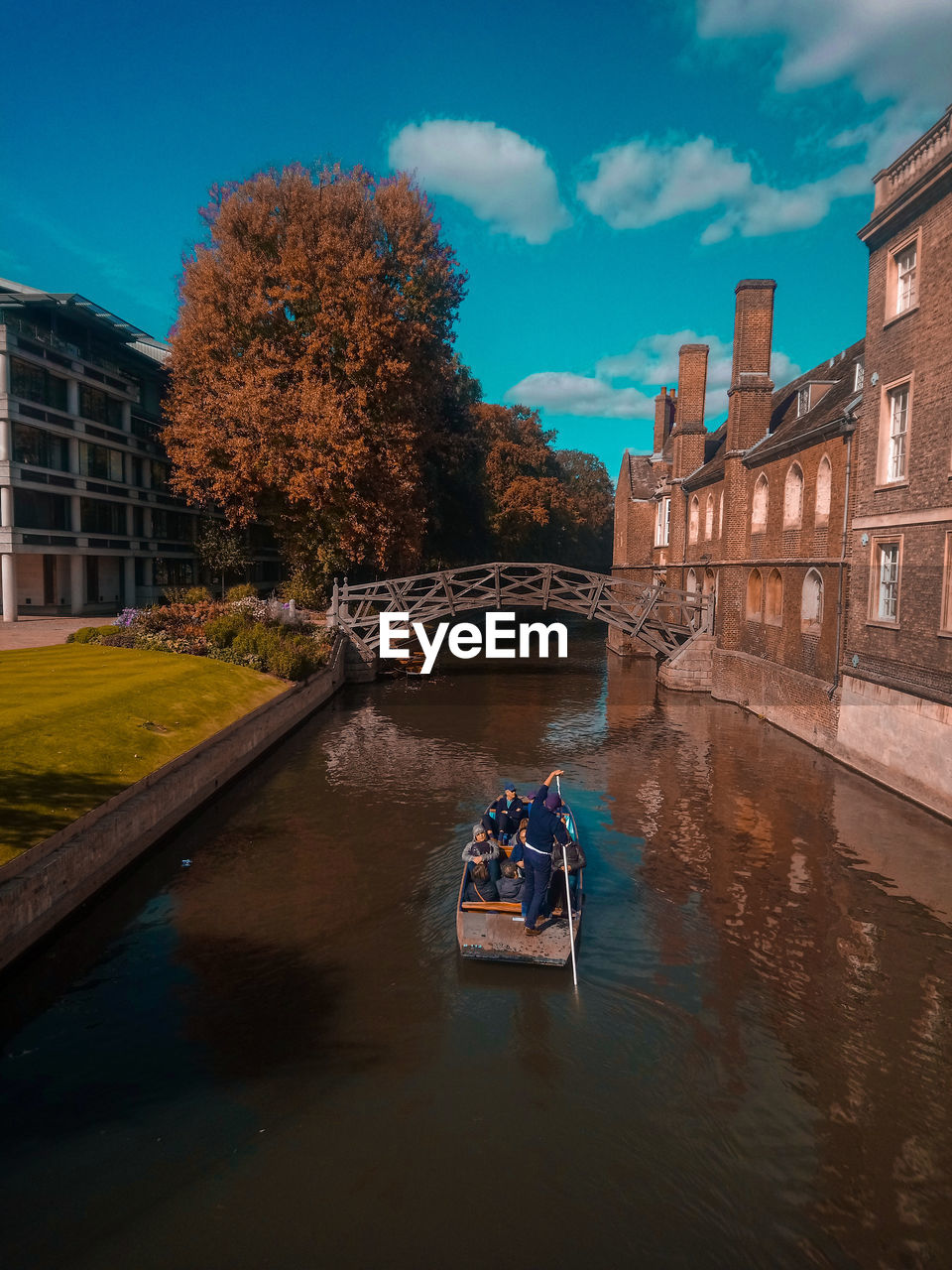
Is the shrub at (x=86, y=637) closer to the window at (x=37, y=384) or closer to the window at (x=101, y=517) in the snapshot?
the window at (x=37, y=384)

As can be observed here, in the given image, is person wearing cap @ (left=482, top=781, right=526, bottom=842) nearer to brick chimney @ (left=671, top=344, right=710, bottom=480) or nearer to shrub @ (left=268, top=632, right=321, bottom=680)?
shrub @ (left=268, top=632, right=321, bottom=680)

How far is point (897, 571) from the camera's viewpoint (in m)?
19.1

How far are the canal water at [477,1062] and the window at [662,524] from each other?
30.2 metres

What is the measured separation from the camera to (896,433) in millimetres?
19438

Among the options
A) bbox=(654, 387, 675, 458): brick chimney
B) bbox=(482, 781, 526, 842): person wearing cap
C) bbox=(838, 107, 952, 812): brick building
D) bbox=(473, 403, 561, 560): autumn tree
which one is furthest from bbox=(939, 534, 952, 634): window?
bbox=(473, 403, 561, 560): autumn tree

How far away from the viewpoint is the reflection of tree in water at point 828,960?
741 cm

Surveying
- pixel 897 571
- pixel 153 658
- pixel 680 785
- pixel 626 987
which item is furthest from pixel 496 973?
pixel 153 658

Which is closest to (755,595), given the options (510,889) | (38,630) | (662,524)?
(662,524)

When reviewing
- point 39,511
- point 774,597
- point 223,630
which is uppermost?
point 39,511

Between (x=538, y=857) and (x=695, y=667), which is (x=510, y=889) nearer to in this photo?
(x=538, y=857)

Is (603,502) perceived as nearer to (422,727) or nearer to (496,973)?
(422,727)

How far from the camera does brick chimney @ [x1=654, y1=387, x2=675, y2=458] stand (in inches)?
2110

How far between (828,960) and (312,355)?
1264 inches

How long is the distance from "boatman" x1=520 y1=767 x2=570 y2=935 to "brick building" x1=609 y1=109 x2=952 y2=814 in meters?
9.98
